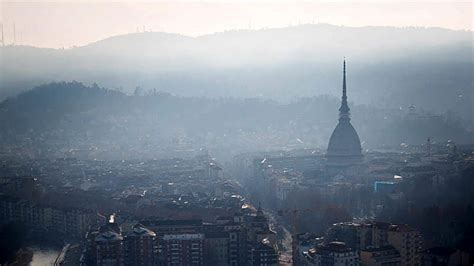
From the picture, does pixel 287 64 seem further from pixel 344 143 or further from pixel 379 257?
pixel 379 257

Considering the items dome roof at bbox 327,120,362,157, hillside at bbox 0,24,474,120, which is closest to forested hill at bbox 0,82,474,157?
hillside at bbox 0,24,474,120

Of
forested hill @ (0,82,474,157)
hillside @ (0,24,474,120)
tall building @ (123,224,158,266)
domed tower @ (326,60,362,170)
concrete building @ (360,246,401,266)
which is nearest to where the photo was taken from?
concrete building @ (360,246,401,266)

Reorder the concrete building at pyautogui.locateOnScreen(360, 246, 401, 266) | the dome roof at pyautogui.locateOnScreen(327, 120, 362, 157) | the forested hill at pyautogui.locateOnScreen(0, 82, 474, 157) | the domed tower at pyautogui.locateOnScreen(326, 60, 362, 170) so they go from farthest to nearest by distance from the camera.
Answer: the forested hill at pyautogui.locateOnScreen(0, 82, 474, 157) < the dome roof at pyautogui.locateOnScreen(327, 120, 362, 157) < the domed tower at pyautogui.locateOnScreen(326, 60, 362, 170) < the concrete building at pyautogui.locateOnScreen(360, 246, 401, 266)

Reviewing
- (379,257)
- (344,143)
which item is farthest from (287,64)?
(379,257)

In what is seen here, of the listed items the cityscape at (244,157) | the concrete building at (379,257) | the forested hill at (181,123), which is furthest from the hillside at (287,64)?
the concrete building at (379,257)

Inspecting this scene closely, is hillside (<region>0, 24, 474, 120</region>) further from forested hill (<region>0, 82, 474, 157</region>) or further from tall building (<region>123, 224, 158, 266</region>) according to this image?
tall building (<region>123, 224, 158, 266</region>)

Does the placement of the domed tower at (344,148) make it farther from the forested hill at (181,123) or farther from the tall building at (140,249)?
the tall building at (140,249)
